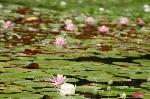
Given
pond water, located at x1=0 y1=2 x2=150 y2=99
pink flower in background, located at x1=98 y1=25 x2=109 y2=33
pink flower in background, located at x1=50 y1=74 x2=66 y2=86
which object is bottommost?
pink flower in background, located at x1=50 y1=74 x2=66 y2=86

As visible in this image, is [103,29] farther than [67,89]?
Yes

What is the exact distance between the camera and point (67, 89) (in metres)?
3.63

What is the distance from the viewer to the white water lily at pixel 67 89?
3.61 m

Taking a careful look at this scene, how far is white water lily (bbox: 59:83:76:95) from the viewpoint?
3.61m

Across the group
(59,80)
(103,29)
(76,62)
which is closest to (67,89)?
(59,80)

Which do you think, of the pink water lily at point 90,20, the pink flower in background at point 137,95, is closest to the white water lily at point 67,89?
the pink flower in background at point 137,95

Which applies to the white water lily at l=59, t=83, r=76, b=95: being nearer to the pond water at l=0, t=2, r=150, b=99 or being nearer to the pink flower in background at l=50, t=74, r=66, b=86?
the pond water at l=0, t=2, r=150, b=99

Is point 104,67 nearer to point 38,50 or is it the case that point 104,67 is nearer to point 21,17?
point 38,50

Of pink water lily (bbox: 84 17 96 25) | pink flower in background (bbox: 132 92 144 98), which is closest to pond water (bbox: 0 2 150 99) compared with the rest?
pink flower in background (bbox: 132 92 144 98)

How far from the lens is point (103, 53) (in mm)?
5957

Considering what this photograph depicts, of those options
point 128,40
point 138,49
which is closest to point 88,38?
point 128,40

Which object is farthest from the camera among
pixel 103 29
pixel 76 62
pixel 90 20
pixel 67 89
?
pixel 90 20

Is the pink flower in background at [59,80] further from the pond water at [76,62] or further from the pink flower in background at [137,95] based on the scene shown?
the pink flower in background at [137,95]

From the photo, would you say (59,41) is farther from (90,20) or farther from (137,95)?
(90,20)
